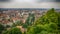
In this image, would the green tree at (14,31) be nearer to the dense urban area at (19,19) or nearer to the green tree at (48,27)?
the dense urban area at (19,19)

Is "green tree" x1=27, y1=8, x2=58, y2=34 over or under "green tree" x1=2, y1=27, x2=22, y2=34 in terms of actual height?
over

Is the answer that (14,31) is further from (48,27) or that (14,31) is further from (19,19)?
(48,27)

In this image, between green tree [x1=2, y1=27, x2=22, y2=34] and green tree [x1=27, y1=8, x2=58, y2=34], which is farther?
green tree [x1=2, y1=27, x2=22, y2=34]

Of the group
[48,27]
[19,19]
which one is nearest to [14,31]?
[19,19]

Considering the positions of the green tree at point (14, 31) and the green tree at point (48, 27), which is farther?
the green tree at point (14, 31)

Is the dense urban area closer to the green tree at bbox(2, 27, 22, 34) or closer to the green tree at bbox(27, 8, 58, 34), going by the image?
the green tree at bbox(2, 27, 22, 34)

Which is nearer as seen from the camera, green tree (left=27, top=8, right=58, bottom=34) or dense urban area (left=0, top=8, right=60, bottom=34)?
green tree (left=27, top=8, right=58, bottom=34)

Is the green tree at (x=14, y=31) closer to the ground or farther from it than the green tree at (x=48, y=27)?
closer to the ground

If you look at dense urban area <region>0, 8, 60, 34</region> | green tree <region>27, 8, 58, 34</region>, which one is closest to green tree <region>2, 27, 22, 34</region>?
dense urban area <region>0, 8, 60, 34</region>

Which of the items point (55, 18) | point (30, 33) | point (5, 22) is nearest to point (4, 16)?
point (5, 22)

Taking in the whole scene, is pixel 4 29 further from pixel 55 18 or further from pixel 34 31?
pixel 55 18

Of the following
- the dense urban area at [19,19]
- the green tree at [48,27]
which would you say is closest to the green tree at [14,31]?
the dense urban area at [19,19]
